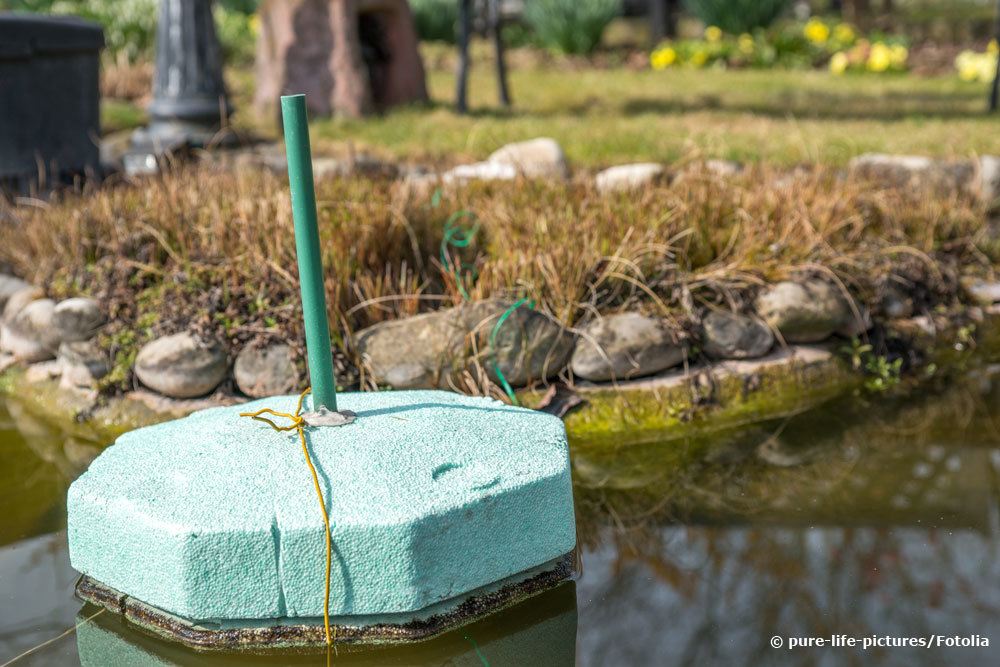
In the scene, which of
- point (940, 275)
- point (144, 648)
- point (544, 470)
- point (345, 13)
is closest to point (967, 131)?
point (940, 275)

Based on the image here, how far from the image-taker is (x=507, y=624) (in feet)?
10.0

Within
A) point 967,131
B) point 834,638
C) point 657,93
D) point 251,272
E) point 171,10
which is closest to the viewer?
point 834,638

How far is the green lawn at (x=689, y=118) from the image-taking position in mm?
7113

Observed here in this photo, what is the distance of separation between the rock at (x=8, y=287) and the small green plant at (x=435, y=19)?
9.14 meters

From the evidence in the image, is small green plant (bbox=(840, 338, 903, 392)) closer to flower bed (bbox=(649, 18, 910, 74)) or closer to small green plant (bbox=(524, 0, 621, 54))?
flower bed (bbox=(649, 18, 910, 74))

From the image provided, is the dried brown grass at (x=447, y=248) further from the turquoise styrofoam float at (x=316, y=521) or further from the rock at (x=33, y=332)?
the turquoise styrofoam float at (x=316, y=521)

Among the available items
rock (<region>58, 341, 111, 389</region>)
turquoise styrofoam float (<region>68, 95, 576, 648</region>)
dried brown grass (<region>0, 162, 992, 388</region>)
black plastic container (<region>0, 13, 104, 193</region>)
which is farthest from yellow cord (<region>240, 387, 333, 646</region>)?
black plastic container (<region>0, 13, 104, 193</region>)

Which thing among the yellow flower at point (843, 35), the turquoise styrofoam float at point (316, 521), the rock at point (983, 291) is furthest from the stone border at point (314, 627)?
the yellow flower at point (843, 35)

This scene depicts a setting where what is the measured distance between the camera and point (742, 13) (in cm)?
1311

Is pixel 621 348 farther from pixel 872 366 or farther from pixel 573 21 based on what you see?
pixel 573 21

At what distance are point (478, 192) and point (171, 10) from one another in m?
2.98

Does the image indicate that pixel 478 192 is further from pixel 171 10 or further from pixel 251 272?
pixel 171 10

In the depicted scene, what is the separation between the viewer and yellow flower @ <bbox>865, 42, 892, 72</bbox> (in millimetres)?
11766

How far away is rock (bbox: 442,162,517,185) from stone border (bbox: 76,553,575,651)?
9.40 ft
